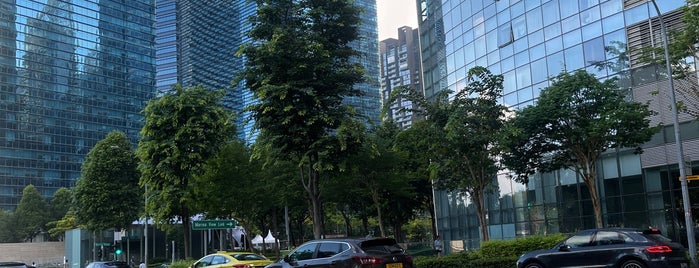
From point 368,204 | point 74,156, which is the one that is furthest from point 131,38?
point 368,204

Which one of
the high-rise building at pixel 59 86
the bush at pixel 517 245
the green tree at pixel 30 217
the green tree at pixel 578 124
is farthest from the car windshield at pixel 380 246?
the high-rise building at pixel 59 86

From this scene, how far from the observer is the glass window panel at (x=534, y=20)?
37.6 meters

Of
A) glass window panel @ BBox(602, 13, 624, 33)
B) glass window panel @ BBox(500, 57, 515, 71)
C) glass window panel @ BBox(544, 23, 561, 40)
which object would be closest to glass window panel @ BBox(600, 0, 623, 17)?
glass window panel @ BBox(602, 13, 624, 33)

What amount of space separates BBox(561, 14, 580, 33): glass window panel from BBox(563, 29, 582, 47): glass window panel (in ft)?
0.85

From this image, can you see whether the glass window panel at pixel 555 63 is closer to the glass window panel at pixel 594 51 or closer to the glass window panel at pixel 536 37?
the glass window panel at pixel 536 37

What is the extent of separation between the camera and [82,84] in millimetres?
135875

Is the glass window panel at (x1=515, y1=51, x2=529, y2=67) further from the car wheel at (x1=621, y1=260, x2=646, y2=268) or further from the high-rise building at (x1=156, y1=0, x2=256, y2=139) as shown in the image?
the high-rise building at (x1=156, y1=0, x2=256, y2=139)

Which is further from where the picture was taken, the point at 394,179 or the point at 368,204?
the point at 368,204

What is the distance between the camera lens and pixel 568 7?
117 feet

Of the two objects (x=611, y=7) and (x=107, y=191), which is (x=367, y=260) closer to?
(x=611, y=7)

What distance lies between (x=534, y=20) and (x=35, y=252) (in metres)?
81.1

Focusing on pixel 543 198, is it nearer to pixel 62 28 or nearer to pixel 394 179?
pixel 394 179

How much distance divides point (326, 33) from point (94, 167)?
36.3 m

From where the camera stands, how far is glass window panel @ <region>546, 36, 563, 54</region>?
36.1 m
